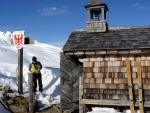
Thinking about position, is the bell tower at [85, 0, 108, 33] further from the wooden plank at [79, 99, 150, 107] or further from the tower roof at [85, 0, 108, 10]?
the wooden plank at [79, 99, 150, 107]

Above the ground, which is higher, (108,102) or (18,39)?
(18,39)

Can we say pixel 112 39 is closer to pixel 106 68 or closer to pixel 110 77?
pixel 106 68

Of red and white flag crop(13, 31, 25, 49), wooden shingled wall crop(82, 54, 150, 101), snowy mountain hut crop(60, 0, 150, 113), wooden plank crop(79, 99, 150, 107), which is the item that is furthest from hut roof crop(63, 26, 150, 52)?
red and white flag crop(13, 31, 25, 49)

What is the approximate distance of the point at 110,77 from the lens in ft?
43.2

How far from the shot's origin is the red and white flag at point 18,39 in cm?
1532

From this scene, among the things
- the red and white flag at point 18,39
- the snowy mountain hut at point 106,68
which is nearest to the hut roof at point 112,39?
the snowy mountain hut at point 106,68

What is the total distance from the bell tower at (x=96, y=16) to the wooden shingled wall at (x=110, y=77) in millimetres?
1993

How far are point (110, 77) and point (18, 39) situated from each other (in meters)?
5.56

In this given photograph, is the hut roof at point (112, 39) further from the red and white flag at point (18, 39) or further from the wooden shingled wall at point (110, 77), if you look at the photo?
the red and white flag at point (18, 39)

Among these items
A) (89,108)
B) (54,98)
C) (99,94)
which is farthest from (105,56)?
(54,98)

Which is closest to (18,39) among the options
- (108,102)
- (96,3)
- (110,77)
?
(96,3)

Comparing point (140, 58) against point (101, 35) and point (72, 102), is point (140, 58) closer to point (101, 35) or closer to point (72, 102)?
point (101, 35)

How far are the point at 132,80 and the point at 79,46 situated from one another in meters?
2.99

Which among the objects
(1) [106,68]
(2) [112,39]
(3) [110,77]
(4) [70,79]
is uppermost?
(2) [112,39]
